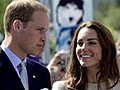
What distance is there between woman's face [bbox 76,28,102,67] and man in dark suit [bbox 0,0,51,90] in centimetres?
40

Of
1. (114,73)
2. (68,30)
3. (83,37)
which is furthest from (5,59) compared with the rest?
(68,30)

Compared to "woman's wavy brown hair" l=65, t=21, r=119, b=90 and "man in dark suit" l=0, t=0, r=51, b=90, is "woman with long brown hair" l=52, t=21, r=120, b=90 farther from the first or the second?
"man in dark suit" l=0, t=0, r=51, b=90

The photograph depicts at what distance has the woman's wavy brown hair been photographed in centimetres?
376

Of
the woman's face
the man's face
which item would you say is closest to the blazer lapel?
the man's face

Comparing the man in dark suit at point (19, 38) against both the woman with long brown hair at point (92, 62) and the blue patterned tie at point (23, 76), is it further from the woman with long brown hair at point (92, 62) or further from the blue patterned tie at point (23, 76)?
the woman with long brown hair at point (92, 62)

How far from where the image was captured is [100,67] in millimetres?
3801

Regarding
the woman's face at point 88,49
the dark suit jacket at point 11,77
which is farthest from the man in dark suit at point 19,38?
the woman's face at point 88,49

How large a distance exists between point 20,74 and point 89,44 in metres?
0.59

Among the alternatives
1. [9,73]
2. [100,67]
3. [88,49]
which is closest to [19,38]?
[9,73]

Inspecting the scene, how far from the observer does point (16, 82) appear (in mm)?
3334

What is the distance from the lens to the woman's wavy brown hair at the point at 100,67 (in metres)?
3.76

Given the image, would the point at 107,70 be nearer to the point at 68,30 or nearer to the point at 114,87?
the point at 114,87

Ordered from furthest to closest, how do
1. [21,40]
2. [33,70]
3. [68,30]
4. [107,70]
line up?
1. [68,30]
2. [107,70]
3. [33,70]
4. [21,40]

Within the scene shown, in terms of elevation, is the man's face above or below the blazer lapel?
above
